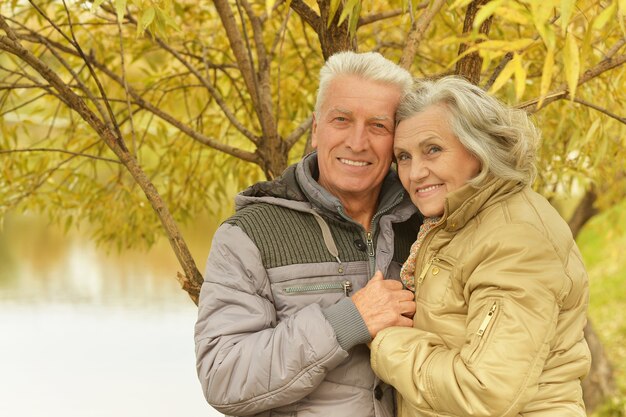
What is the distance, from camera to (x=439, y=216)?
1763mm

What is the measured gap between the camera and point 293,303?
5.66 feet

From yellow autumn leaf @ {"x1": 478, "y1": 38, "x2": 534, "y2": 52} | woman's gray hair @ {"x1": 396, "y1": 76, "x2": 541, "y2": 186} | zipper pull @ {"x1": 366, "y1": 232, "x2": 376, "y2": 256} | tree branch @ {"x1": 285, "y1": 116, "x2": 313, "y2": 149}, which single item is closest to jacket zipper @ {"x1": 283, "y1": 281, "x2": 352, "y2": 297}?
zipper pull @ {"x1": 366, "y1": 232, "x2": 376, "y2": 256}

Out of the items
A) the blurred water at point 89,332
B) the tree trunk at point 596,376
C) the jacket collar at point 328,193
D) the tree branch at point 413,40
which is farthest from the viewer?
the blurred water at point 89,332

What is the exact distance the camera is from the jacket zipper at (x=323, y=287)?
1729 mm

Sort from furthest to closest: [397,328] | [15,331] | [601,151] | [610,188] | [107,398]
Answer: [15,331] < [107,398] < [610,188] < [601,151] < [397,328]

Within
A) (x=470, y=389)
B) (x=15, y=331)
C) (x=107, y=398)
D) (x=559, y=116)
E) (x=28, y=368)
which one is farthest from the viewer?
(x=15, y=331)

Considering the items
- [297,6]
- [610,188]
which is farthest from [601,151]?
[610,188]

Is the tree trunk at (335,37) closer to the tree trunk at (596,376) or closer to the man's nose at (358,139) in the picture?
the man's nose at (358,139)

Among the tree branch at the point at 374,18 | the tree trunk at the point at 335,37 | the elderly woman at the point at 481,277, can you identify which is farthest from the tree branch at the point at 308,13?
the elderly woman at the point at 481,277

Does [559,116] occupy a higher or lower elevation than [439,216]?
higher

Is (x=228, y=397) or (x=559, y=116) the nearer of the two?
(x=228, y=397)

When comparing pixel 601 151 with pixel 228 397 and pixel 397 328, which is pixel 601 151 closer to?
pixel 397 328

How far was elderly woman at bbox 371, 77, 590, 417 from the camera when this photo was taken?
4.77 ft

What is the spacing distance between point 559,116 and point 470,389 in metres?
2.26
